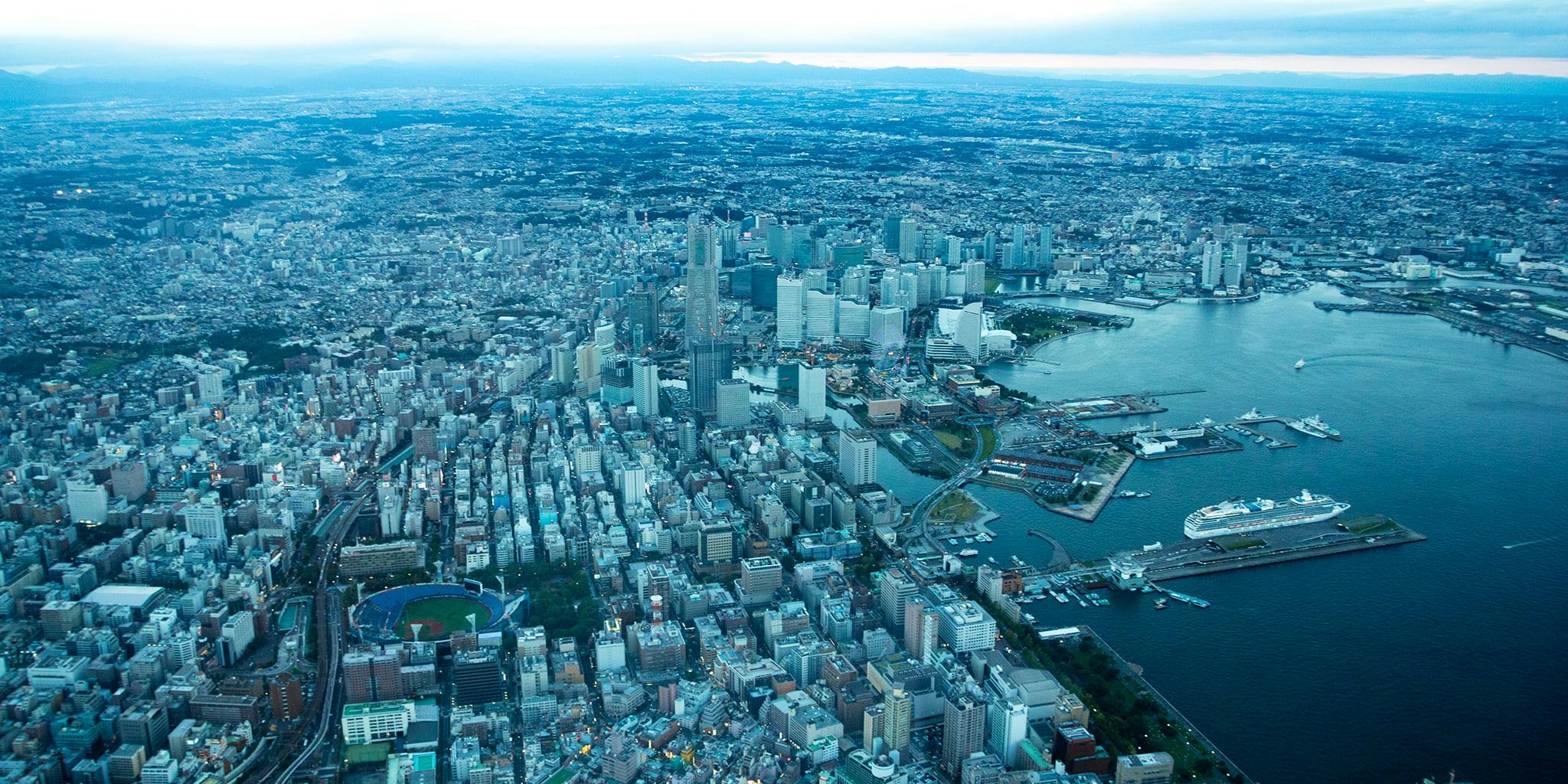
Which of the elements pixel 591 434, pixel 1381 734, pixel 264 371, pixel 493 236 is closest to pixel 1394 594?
pixel 1381 734

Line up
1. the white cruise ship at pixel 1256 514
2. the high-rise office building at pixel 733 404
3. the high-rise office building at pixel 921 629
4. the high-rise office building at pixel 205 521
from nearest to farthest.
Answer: the high-rise office building at pixel 921 629, the high-rise office building at pixel 205 521, the white cruise ship at pixel 1256 514, the high-rise office building at pixel 733 404

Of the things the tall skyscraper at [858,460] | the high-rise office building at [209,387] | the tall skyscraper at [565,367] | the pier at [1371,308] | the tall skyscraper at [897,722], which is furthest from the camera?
the pier at [1371,308]

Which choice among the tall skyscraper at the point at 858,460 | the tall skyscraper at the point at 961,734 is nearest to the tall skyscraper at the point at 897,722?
the tall skyscraper at the point at 961,734

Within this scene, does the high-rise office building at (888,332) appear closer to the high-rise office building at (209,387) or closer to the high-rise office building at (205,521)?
the high-rise office building at (209,387)

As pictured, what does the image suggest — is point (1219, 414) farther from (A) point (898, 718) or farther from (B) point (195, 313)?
(B) point (195, 313)

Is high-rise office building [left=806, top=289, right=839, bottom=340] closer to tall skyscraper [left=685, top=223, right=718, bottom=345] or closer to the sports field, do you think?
tall skyscraper [left=685, top=223, right=718, bottom=345]

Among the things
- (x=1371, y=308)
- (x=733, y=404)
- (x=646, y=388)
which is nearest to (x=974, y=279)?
(x=1371, y=308)

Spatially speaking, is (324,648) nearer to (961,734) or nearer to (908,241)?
(961,734)
